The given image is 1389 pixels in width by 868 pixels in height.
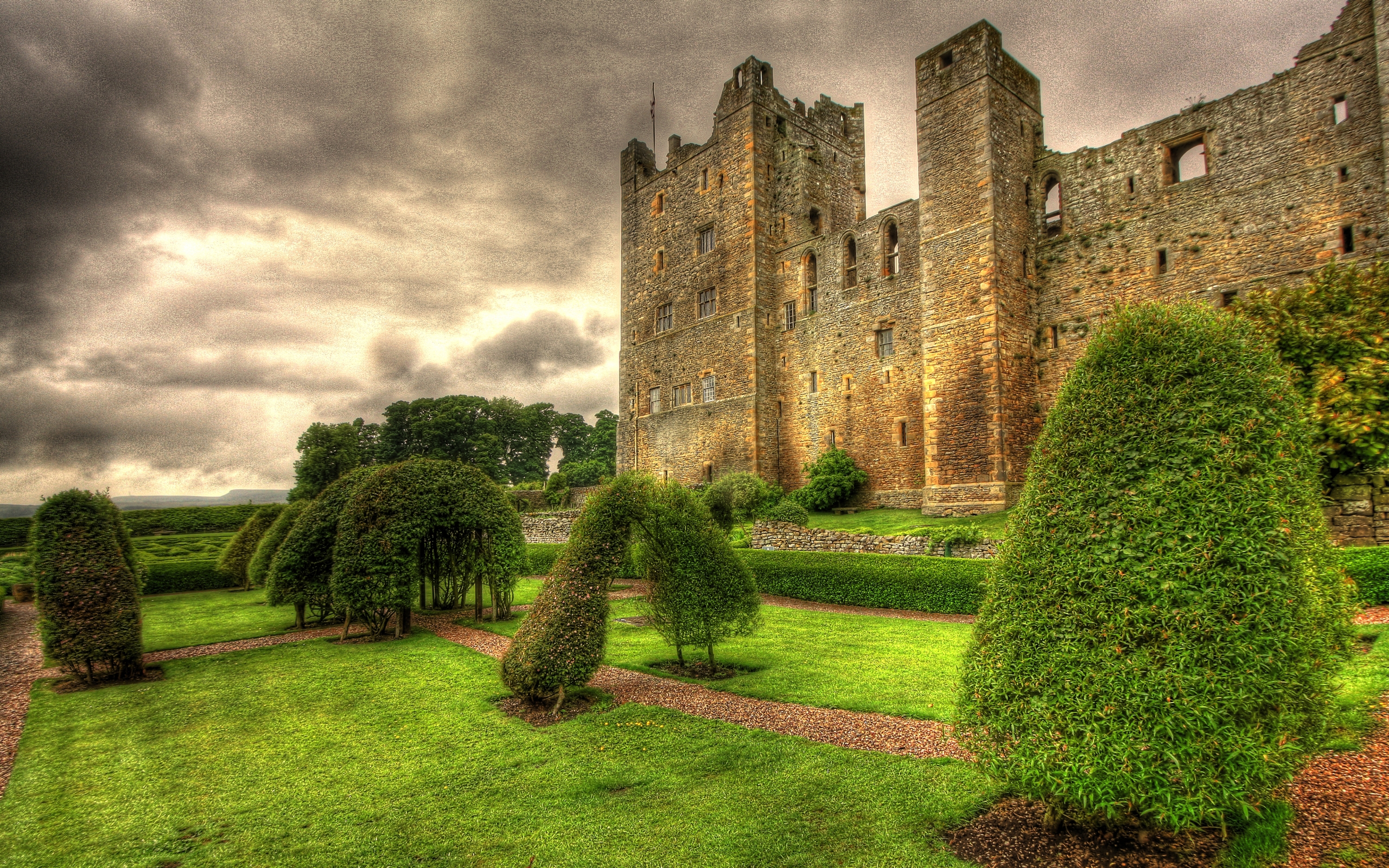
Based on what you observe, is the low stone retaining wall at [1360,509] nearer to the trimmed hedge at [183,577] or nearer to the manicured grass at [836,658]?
the manicured grass at [836,658]

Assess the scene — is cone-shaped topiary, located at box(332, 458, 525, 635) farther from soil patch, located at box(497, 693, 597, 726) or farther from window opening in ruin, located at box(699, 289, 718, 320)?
window opening in ruin, located at box(699, 289, 718, 320)

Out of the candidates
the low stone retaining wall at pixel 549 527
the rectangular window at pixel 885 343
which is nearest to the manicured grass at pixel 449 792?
the low stone retaining wall at pixel 549 527

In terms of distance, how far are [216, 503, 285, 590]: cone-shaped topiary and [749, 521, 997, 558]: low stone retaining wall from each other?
58.5 feet

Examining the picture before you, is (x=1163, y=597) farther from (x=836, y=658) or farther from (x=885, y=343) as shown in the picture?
(x=885, y=343)

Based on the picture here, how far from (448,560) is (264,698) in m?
7.54

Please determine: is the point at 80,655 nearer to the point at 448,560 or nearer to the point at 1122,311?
the point at 448,560

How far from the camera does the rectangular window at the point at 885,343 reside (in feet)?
89.6

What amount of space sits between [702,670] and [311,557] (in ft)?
33.1

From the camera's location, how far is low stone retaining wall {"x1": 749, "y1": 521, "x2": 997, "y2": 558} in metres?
16.6

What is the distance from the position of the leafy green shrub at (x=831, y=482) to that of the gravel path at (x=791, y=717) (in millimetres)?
18255

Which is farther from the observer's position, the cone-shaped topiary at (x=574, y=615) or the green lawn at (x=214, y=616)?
the green lawn at (x=214, y=616)

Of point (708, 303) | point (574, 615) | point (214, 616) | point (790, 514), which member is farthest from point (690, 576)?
point (708, 303)

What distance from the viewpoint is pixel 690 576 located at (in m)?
9.63

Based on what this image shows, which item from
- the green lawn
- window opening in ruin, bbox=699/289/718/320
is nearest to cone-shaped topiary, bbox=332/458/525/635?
the green lawn
